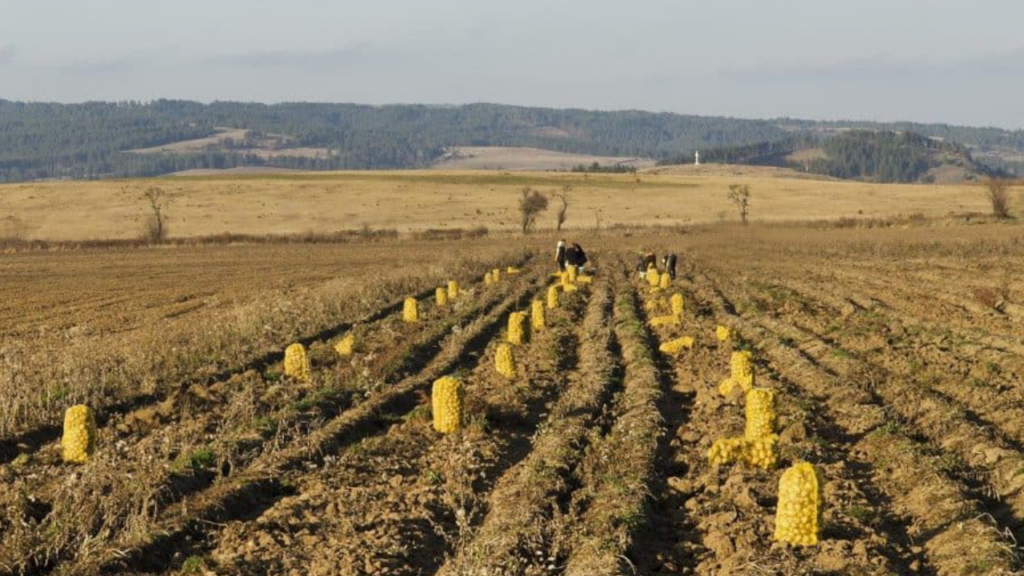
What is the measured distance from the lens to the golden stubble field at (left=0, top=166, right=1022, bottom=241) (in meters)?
94.4

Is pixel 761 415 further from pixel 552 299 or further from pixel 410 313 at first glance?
pixel 552 299

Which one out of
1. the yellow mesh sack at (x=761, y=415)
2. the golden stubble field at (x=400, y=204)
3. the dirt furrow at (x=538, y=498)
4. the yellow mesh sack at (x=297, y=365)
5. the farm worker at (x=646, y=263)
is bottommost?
the golden stubble field at (x=400, y=204)

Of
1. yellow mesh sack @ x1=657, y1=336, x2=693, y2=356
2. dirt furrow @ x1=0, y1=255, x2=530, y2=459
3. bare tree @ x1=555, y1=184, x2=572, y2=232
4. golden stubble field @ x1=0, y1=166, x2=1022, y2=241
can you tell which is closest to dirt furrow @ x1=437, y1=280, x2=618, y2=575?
yellow mesh sack @ x1=657, y1=336, x2=693, y2=356

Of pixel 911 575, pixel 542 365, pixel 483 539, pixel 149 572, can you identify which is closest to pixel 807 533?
pixel 911 575

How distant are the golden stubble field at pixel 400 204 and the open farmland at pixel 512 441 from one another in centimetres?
6462

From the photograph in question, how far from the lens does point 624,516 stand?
Result: 10203 mm

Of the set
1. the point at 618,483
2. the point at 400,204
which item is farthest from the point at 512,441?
the point at 400,204

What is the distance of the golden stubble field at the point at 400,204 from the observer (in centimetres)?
9438

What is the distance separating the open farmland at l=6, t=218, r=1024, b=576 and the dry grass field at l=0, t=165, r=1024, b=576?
0.16 feet

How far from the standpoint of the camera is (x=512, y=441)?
45.4 ft

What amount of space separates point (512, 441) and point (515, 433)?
0.48m

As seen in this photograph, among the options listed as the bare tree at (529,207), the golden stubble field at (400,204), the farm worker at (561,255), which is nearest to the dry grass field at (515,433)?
the farm worker at (561,255)

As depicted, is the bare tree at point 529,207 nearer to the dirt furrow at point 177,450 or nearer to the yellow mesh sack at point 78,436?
the dirt furrow at point 177,450

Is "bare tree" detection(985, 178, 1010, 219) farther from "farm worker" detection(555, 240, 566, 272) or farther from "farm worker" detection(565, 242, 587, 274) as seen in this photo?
"farm worker" detection(565, 242, 587, 274)
